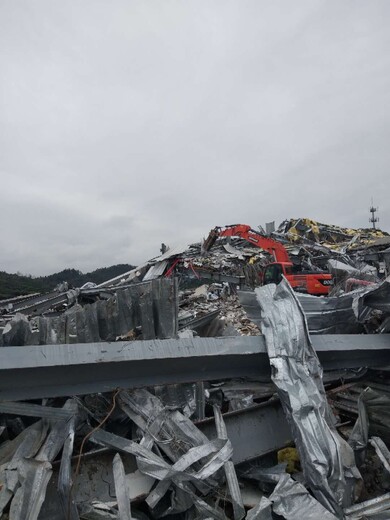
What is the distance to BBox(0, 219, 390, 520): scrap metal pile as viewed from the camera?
2.04 m

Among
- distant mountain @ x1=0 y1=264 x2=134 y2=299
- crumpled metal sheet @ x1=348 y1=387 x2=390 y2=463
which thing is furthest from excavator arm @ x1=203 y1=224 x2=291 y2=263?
crumpled metal sheet @ x1=348 y1=387 x2=390 y2=463

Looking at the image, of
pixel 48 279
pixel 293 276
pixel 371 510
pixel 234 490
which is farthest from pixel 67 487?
pixel 48 279

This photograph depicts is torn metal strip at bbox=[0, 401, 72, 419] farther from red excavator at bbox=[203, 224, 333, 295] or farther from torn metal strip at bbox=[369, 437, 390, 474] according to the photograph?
red excavator at bbox=[203, 224, 333, 295]

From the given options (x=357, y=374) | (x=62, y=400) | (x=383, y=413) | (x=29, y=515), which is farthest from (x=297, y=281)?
(x=29, y=515)

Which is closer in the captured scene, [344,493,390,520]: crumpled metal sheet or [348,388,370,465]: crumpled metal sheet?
[344,493,390,520]: crumpled metal sheet

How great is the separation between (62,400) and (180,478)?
3.56 ft

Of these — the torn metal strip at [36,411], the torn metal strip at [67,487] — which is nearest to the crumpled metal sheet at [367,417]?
the torn metal strip at [67,487]

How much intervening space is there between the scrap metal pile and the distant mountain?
31.9 ft

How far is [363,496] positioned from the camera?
2.29m

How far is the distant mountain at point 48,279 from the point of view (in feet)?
42.4

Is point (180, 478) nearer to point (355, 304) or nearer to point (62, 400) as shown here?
point (62, 400)

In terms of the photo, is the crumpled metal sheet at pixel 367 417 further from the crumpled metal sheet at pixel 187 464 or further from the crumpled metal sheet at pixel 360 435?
the crumpled metal sheet at pixel 187 464

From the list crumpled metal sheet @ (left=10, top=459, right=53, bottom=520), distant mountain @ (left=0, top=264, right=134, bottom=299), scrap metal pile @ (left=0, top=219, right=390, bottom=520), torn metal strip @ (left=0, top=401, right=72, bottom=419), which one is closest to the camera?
crumpled metal sheet @ (left=10, top=459, right=53, bottom=520)

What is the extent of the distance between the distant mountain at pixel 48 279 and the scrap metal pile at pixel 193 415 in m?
9.72
